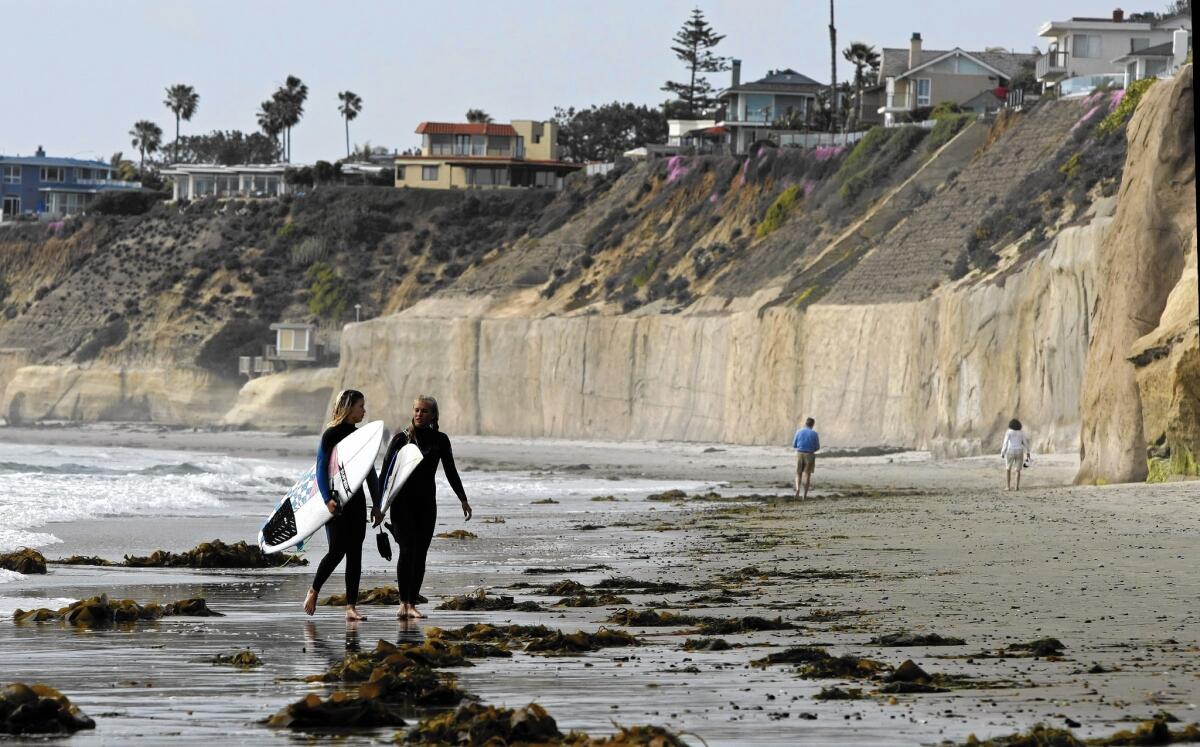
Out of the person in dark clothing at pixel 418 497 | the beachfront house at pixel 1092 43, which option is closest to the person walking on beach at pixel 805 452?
the person in dark clothing at pixel 418 497

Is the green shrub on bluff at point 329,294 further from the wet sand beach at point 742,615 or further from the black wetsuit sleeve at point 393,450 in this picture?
the black wetsuit sleeve at point 393,450

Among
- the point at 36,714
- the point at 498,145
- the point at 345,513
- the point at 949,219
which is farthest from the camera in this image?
the point at 498,145

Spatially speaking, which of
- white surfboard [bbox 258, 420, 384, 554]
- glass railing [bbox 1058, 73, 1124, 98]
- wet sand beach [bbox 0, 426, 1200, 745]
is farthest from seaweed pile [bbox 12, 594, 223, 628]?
glass railing [bbox 1058, 73, 1124, 98]

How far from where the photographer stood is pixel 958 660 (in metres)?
8.70

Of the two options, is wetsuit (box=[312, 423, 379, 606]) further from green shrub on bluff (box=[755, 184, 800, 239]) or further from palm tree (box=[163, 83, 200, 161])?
palm tree (box=[163, 83, 200, 161])

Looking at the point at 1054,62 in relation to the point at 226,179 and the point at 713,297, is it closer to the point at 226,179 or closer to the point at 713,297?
the point at 713,297

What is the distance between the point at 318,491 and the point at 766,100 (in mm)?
86560

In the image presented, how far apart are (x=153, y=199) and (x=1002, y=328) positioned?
252ft

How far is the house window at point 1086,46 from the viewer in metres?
79.4

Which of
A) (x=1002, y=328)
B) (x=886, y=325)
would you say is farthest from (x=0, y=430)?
(x=1002, y=328)

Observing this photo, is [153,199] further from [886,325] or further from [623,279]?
[886,325]

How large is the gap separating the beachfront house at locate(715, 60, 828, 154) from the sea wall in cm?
2524

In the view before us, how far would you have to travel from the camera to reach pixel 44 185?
132 metres

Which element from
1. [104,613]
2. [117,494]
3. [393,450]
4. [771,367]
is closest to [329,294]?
[771,367]
